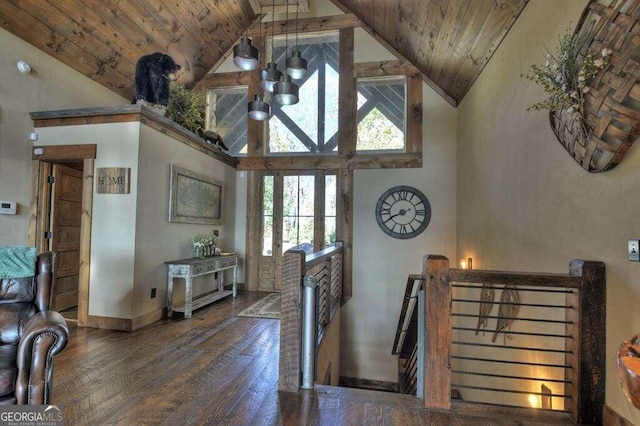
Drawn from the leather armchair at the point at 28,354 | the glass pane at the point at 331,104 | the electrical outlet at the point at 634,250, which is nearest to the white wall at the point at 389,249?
the glass pane at the point at 331,104

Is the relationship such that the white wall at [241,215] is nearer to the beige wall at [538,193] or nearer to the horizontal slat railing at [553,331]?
the beige wall at [538,193]

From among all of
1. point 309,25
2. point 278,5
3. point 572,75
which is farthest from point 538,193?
point 278,5

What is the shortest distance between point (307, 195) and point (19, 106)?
4.02m

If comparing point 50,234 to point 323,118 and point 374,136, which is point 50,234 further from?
point 374,136

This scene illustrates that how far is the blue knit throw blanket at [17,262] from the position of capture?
2.23 m

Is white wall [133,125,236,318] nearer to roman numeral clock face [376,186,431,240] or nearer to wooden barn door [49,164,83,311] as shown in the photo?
wooden barn door [49,164,83,311]

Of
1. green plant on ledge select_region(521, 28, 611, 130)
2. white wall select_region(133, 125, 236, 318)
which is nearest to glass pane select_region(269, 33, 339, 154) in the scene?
white wall select_region(133, 125, 236, 318)

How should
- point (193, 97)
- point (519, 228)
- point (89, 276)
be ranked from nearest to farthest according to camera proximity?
point (519, 228)
point (89, 276)
point (193, 97)

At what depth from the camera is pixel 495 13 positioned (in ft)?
10.7

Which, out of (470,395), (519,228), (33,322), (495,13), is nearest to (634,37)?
(519,228)

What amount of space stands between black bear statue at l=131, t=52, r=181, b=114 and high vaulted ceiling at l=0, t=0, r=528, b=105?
784 millimetres

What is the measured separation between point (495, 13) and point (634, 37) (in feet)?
6.77

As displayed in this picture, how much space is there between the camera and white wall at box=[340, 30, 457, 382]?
5.29m

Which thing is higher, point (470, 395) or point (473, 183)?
point (473, 183)
